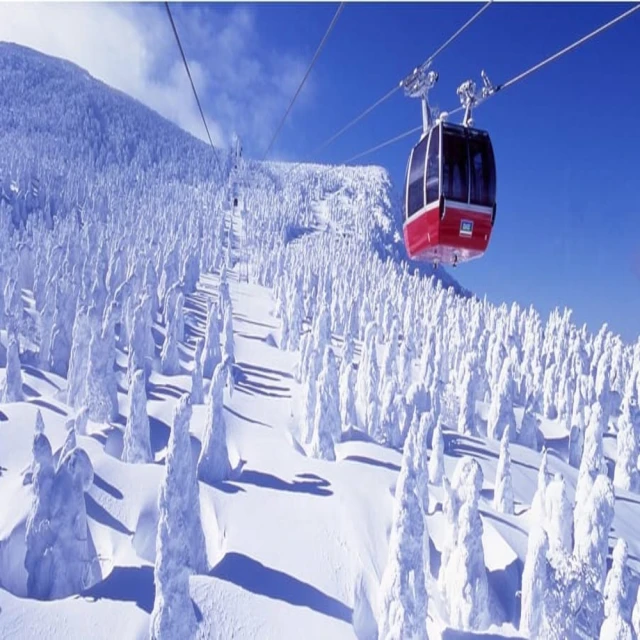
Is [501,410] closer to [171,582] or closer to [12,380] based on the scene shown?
[12,380]

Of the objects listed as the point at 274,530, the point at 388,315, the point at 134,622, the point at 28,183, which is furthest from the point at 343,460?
the point at 28,183

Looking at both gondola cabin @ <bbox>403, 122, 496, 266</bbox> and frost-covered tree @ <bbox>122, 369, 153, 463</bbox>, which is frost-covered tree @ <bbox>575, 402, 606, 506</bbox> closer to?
frost-covered tree @ <bbox>122, 369, 153, 463</bbox>

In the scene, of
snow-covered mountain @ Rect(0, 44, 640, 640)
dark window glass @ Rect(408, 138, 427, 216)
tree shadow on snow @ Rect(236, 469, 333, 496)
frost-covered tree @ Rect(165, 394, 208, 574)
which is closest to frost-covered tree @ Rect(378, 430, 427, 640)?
snow-covered mountain @ Rect(0, 44, 640, 640)

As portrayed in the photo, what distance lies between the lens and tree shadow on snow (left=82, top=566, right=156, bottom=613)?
2452cm

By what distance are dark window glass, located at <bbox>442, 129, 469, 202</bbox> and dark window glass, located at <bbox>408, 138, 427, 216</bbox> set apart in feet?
2.50

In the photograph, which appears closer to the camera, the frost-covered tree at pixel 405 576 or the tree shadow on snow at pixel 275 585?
the frost-covered tree at pixel 405 576

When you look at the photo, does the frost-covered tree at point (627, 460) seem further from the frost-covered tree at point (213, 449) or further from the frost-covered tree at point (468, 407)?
the frost-covered tree at point (213, 449)

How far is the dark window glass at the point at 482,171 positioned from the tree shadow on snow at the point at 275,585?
22.0 m

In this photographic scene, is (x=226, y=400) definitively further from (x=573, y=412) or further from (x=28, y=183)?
(x=28, y=183)

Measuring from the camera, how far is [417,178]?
45.0 feet

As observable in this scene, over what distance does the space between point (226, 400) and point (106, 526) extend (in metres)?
21.8

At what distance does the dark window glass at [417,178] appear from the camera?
44.3ft

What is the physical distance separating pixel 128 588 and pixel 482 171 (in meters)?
23.3

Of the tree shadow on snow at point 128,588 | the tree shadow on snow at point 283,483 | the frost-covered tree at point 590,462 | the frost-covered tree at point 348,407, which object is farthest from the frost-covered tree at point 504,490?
the tree shadow on snow at point 128,588
